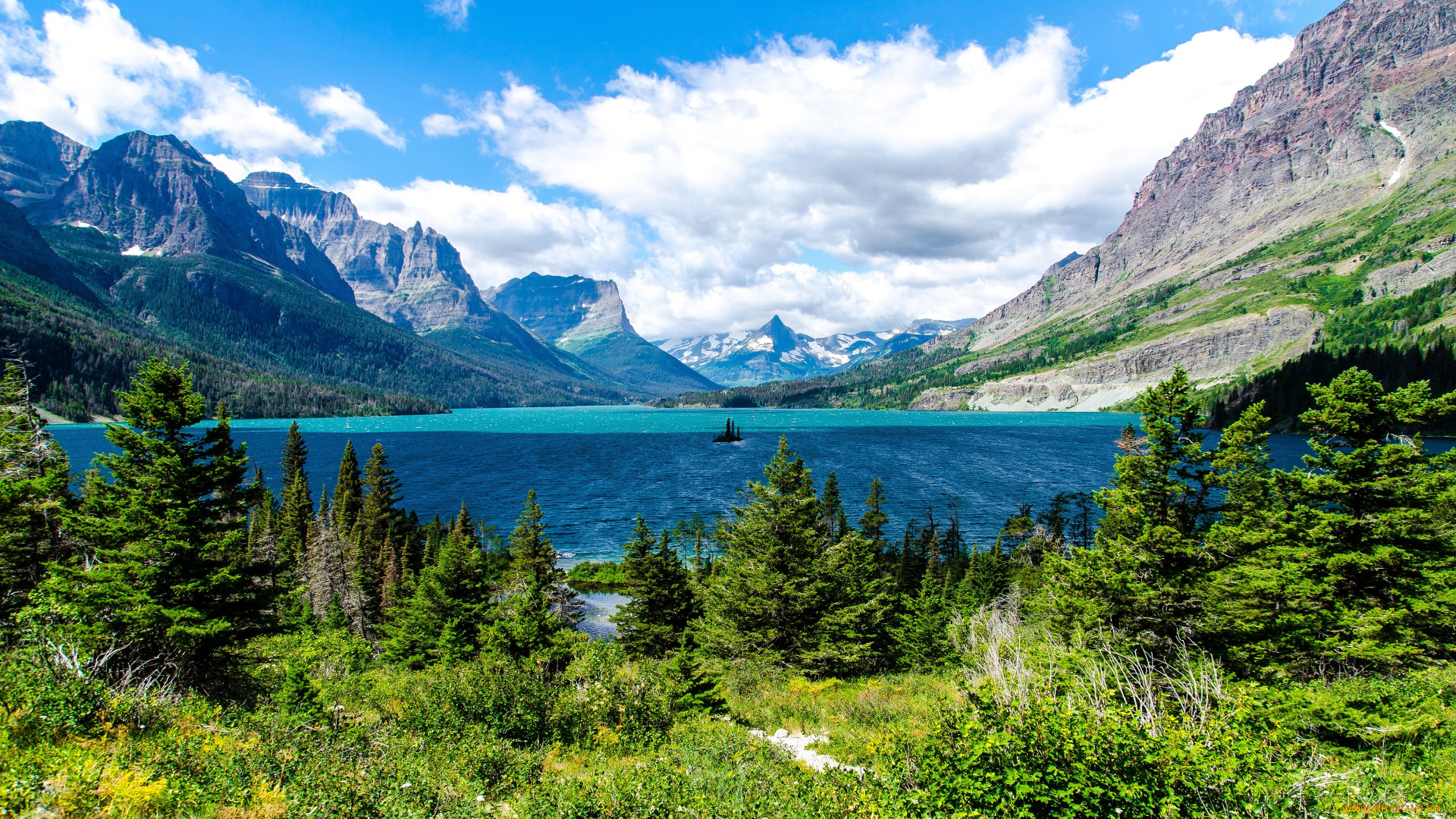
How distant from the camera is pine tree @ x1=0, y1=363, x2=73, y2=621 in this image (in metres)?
22.0

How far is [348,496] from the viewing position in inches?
2333

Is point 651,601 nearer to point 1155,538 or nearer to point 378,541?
point 1155,538

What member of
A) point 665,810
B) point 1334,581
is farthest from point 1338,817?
point 1334,581

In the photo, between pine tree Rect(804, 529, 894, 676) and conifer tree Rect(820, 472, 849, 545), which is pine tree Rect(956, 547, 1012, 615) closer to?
pine tree Rect(804, 529, 894, 676)

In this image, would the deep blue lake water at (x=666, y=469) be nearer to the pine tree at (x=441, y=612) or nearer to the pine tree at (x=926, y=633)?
the pine tree at (x=441, y=612)

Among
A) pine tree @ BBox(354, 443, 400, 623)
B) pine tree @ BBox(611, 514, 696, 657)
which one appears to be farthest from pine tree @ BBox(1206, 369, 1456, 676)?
pine tree @ BBox(354, 443, 400, 623)

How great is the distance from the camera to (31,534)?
25.4 metres

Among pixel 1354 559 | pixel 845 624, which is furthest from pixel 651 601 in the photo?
pixel 1354 559

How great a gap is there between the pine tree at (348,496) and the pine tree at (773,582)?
4567cm

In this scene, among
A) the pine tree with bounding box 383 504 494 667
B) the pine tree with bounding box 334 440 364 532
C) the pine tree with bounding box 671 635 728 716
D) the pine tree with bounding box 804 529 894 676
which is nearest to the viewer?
the pine tree with bounding box 671 635 728 716

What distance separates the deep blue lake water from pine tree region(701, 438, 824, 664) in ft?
145

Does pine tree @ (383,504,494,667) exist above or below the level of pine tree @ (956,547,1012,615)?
above

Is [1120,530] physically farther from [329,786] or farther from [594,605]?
[594,605]

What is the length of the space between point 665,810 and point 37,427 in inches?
1363
